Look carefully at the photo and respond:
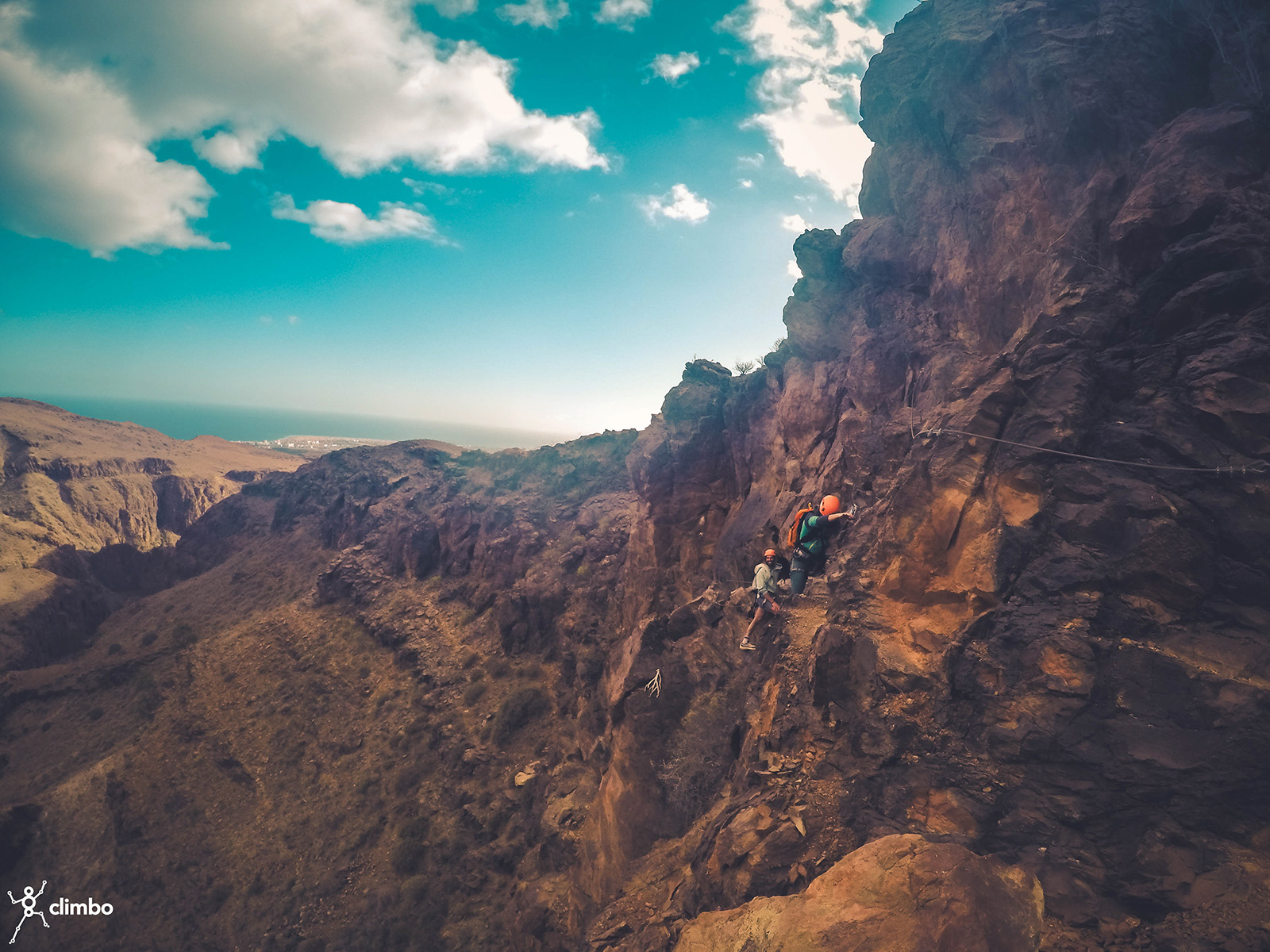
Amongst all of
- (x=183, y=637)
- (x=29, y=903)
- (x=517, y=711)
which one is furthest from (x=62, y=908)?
(x=517, y=711)

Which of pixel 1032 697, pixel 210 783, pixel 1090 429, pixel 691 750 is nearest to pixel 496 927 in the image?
pixel 691 750

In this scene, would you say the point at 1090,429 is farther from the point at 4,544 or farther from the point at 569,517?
the point at 4,544

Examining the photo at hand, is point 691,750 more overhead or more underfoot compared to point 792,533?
more underfoot

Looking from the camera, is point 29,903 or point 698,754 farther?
point 29,903

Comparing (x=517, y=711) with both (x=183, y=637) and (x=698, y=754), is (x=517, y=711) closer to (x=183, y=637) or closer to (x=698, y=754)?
(x=698, y=754)

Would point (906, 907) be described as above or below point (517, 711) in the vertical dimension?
above

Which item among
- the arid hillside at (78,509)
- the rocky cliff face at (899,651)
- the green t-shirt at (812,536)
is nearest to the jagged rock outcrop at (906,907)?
the rocky cliff face at (899,651)
